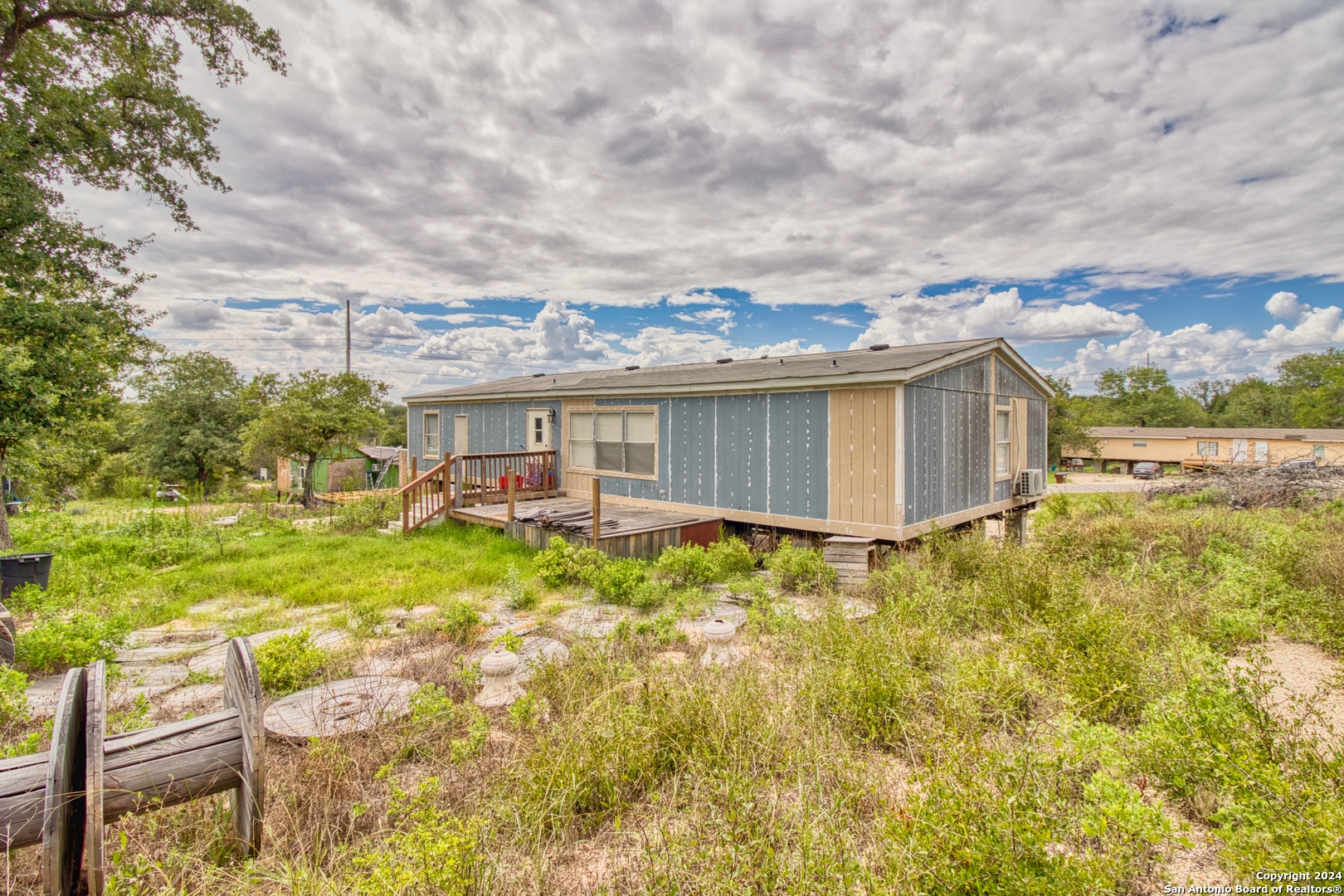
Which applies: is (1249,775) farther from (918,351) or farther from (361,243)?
(361,243)

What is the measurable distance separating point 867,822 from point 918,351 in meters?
7.45

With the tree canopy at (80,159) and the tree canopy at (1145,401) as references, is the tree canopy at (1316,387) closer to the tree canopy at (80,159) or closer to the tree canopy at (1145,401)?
the tree canopy at (1145,401)

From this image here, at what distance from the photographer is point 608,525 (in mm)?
8734

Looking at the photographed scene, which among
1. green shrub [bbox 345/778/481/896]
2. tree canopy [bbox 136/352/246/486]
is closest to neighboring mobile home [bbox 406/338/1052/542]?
green shrub [bbox 345/778/481/896]

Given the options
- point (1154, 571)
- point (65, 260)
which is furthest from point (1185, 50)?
point (65, 260)

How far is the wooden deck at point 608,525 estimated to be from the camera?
8133mm

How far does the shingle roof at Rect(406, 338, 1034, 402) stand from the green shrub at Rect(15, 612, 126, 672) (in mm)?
7375

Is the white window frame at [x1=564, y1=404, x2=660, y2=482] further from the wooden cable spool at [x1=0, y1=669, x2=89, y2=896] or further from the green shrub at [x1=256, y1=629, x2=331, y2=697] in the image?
the wooden cable spool at [x1=0, y1=669, x2=89, y2=896]

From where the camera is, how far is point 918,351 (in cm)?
851

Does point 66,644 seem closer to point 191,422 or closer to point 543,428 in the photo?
point 543,428

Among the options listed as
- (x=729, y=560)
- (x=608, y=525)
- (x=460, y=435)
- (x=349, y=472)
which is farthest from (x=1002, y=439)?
(x=349, y=472)

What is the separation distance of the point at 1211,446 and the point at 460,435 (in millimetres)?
46945

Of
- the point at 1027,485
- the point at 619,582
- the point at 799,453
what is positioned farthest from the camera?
the point at 1027,485

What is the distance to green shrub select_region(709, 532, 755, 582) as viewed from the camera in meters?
7.34
